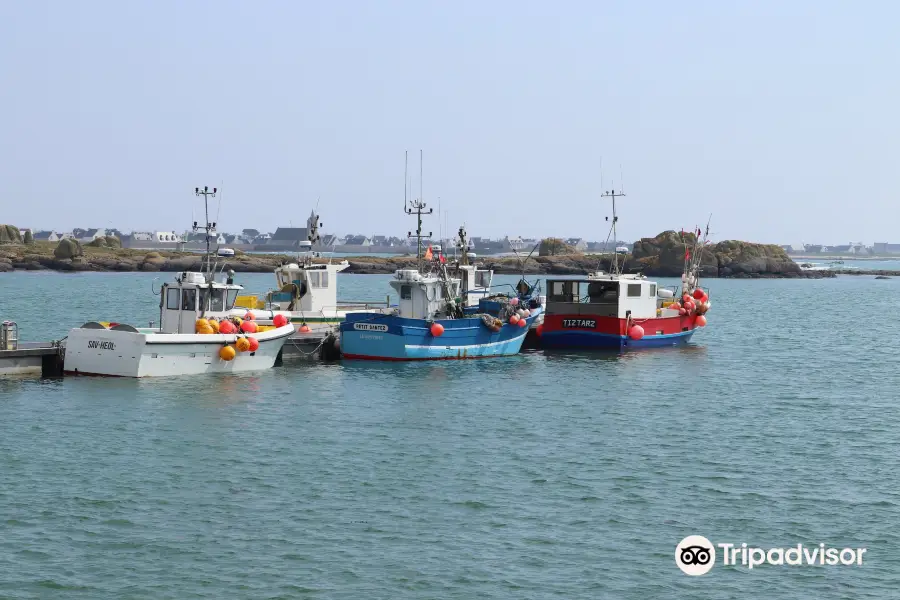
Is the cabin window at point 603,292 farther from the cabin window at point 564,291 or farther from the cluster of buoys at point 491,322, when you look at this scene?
the cluster of buoys at point 491,322

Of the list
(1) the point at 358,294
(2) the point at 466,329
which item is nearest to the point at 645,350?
(2) the point at 466,329

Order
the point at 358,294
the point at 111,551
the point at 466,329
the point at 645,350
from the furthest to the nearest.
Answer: the point at 358,294 → the point at 645,350 → the point at 466,329 → the point at 111,551

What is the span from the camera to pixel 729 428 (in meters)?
32.3

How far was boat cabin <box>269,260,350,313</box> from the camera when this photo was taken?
162ft

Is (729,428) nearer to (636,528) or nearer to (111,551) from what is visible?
(636,528)

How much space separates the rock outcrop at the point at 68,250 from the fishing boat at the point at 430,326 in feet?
419

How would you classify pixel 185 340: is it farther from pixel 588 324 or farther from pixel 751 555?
pixel 751 555

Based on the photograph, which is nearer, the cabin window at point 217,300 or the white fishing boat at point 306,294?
the cabin window at point 217,300

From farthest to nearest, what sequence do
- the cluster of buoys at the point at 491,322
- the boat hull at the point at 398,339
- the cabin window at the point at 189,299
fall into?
the cluster of buoys at the point at 491,322 < the boat hull at the point at 398,339 < the cabin window at the point at 189,299

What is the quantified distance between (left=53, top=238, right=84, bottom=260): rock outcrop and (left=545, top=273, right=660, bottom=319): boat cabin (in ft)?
423

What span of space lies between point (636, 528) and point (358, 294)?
91.2 m

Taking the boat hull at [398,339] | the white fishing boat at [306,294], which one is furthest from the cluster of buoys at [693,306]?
the white fishing boat at [306,294]

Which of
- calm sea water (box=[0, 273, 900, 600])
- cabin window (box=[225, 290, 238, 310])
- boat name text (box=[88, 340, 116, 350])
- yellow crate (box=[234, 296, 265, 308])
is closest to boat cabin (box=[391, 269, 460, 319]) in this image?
calm sea water (box=[0, 273, 900, 600])

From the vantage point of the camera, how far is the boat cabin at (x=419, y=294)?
45.4m
